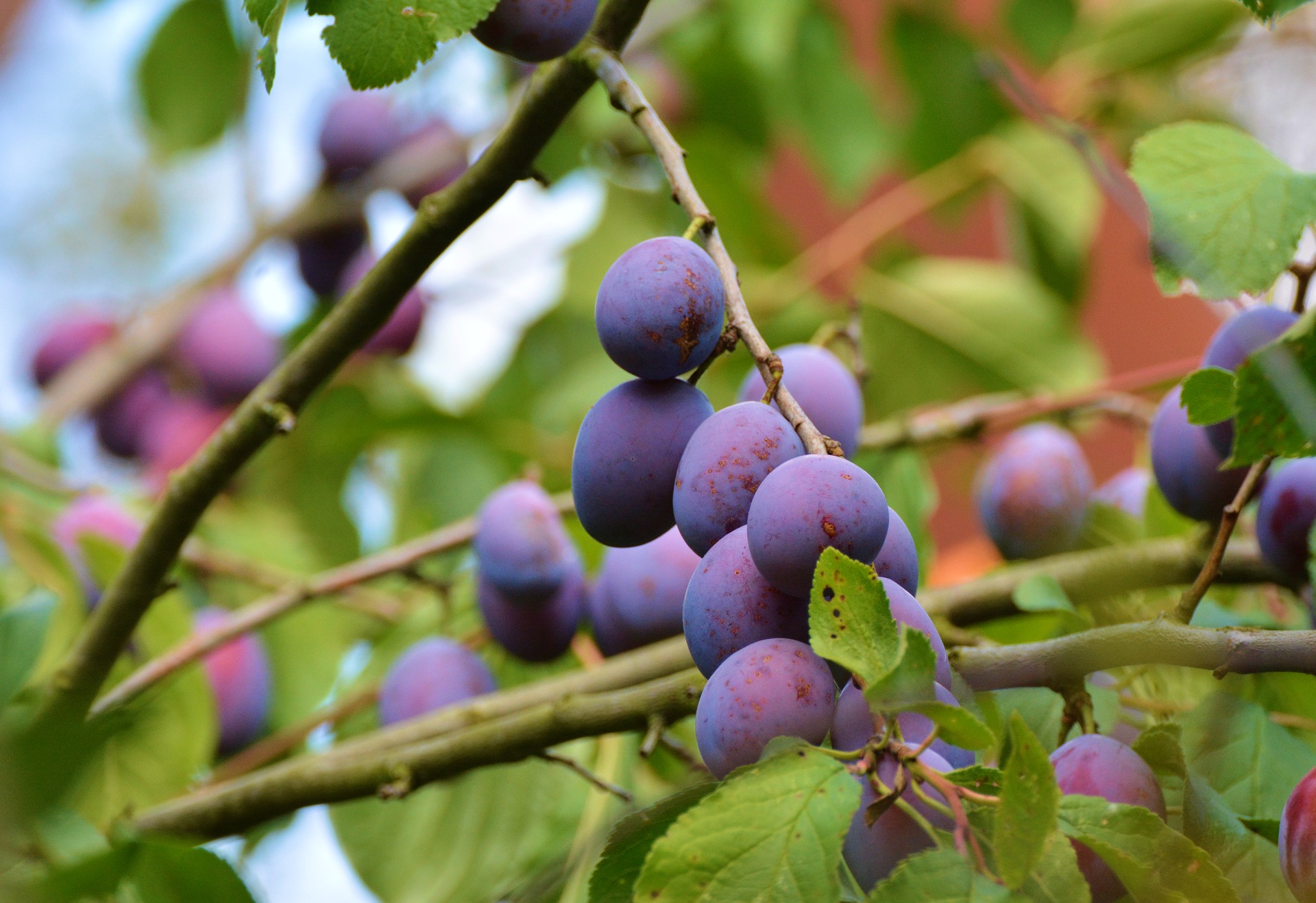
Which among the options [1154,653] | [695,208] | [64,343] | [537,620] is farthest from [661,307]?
[64,343]

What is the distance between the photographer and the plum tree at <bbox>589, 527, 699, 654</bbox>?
0.40 metres

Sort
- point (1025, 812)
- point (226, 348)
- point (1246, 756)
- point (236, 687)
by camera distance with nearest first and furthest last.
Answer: point (1025, 812) < point (1246, 756) < point (236, 687) < point (226, 348)

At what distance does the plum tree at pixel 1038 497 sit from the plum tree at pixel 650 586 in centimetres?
14

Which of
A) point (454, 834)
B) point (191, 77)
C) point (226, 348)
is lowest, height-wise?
point (454, 834)

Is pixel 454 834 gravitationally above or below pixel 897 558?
below

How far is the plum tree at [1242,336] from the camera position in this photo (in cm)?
32

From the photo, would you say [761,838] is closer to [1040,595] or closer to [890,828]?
[890,828]

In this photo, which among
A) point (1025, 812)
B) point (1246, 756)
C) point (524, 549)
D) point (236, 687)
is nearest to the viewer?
point (1025, 812)

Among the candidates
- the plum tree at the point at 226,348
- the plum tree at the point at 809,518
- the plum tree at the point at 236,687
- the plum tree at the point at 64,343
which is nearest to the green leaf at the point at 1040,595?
the plum tree at the point at 809,518

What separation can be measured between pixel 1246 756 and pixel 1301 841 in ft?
0.20

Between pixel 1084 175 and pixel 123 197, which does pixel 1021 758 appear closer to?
pixel 1084 175

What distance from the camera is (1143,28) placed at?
0.88 metres

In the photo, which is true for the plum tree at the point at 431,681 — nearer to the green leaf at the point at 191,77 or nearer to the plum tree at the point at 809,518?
the plum tree at the point at 809,518

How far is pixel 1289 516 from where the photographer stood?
34 centimetres
